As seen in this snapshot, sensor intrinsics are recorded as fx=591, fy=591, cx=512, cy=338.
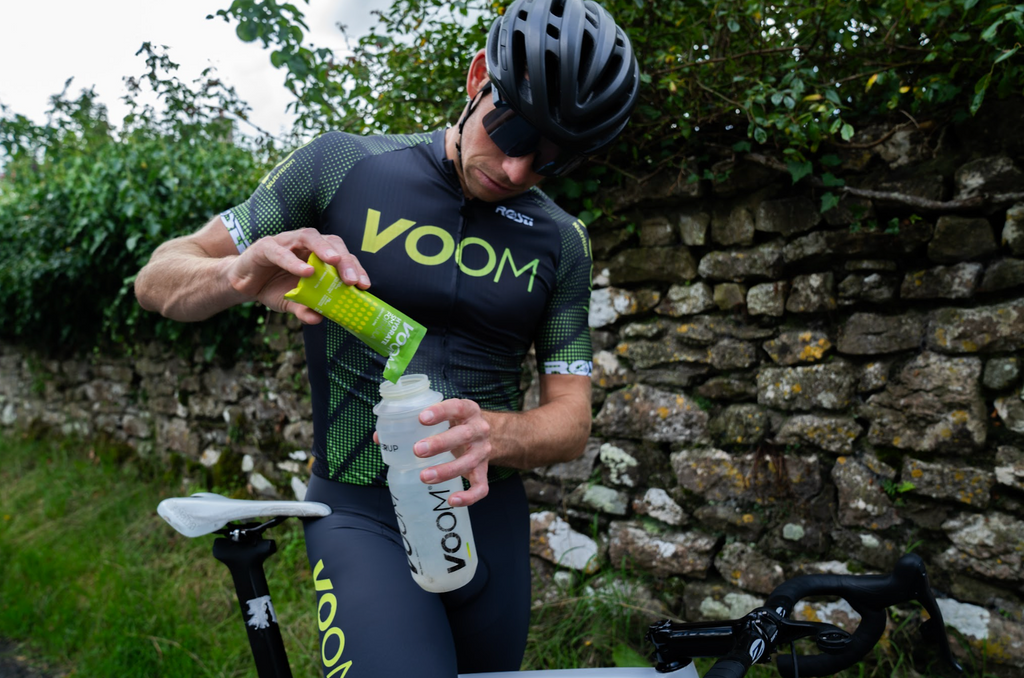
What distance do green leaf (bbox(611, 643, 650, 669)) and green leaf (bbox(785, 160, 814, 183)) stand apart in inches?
79.5

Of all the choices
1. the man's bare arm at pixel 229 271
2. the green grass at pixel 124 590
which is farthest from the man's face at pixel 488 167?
the green grass at pixel 124 590

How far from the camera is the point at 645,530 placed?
107 inches

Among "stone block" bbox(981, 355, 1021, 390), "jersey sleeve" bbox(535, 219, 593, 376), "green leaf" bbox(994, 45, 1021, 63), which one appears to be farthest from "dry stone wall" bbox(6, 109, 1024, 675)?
"jersey sleeve" bbox(535, 219, 593, 376)

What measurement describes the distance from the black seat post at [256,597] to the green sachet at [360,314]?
57 centimetres

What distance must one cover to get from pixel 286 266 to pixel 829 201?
2.07m

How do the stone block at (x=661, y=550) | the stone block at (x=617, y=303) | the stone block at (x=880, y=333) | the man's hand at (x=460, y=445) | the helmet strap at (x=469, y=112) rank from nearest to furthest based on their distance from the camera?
the man's hand at (x=460, y=445), the helmet strap at (x=469, y=112), the stone block at (x=880, y=333), the stone block at (x=661, y=550), the stone block at (x=617, y=303)

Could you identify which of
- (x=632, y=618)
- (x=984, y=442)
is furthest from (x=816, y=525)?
(x=632, y=618)

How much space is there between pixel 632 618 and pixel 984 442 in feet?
5.11

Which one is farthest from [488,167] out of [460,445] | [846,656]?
[846,656]

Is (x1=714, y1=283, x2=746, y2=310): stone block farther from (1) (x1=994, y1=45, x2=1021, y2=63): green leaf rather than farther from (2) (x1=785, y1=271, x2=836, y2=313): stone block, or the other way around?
(1) (x1=994, y1=45, x2=1021, y2=63): green leaf

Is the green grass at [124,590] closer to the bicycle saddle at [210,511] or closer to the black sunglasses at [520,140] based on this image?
the bicycle saddle at [210,511]

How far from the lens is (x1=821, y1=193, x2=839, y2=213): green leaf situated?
2.27 metres

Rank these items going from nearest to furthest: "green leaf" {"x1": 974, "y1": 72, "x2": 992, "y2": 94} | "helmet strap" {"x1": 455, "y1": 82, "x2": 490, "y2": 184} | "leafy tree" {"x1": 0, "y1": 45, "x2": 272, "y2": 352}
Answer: "helmet strap" {"x1": 455, "y1": 82, "x2": 490, "y2": 184} < "green leaf" {"x1": 974, "y1": 72, "x2": 992, "y2": 94} < "leafy tree" {"x1": 0, "y1": 45, "x2": 272, "y2": 352}

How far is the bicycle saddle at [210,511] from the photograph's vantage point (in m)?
1.25
